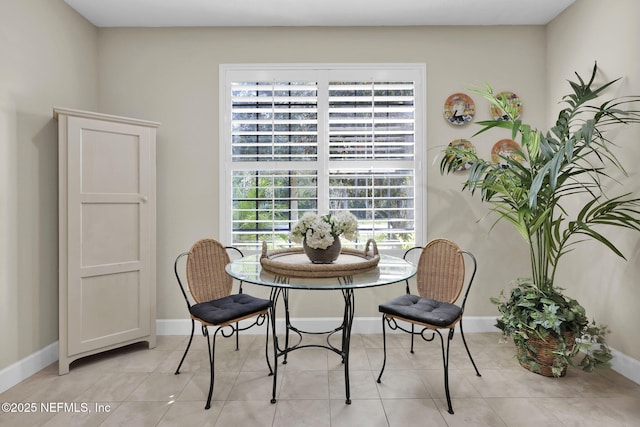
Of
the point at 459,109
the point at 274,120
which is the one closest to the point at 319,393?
the point at 274,120

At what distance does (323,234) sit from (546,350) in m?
1.81

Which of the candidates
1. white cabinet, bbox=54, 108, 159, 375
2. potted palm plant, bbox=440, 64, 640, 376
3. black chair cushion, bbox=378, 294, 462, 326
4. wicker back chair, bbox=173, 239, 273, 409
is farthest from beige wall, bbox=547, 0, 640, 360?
white cabinet, bbox=54, 108, 159, 375

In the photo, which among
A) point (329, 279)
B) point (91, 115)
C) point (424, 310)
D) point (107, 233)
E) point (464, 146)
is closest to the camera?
point (329, 279)

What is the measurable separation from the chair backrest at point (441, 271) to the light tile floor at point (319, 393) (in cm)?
55

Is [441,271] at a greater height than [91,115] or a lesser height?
lesser

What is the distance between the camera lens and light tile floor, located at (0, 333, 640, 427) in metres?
1.91

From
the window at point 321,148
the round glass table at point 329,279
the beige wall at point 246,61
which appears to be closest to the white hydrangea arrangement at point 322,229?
the round glass table at point 329,279

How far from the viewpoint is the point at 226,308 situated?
7.47 ft

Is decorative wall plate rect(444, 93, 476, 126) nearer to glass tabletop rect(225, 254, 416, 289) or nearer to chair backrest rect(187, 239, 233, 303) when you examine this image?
glass tabletop rect(225, 254, 416, 289)

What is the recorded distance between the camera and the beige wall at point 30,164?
2.24 metres

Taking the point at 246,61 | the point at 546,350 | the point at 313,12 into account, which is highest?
the point at 313,12

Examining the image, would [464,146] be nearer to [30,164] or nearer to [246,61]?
[246,61]

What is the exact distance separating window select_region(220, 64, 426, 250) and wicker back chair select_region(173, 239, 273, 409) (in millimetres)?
519

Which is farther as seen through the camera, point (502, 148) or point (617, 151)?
point (502, 148)
